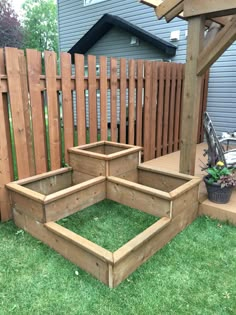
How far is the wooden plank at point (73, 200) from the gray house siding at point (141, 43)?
14.5 feet

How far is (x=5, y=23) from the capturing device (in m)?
23.4

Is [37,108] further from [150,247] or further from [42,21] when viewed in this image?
[42,21]

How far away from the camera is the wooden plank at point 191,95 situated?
9.22 ft

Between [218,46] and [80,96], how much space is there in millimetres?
1785

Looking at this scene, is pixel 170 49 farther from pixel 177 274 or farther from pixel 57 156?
pixel 177 274

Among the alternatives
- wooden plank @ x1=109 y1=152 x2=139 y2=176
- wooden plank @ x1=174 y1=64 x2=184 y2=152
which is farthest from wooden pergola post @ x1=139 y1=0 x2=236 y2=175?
wooden plank @ x1=174 y1=64 x2=184 y2=152

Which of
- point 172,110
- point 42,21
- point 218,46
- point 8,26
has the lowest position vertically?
point 172,110

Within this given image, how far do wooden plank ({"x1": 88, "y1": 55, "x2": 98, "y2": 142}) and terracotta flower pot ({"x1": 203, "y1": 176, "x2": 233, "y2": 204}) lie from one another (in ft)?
5.72

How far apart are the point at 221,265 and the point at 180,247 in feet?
1.27

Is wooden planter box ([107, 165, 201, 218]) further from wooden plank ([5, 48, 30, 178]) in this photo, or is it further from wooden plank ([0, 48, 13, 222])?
wooden plank ([0, 48, 13, 222])

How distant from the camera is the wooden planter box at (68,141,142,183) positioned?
10.2ft

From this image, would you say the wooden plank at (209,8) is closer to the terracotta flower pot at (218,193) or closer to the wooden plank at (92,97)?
the wooden plank at (92,97)

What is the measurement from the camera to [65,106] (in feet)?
11.0

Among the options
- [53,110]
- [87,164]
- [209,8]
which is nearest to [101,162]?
[87,164]
